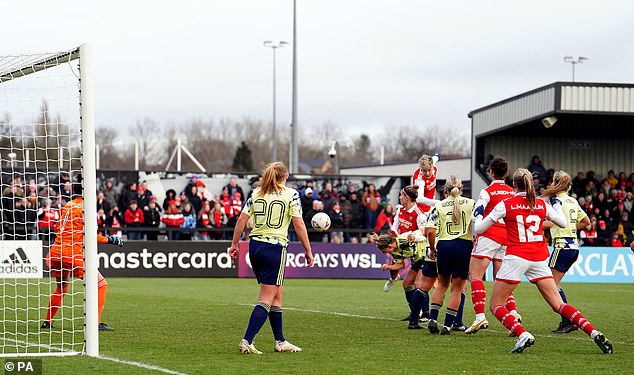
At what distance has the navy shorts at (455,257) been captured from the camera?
40.1ft

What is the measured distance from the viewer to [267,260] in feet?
32.6

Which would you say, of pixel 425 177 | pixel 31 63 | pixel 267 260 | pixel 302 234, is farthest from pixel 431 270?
pixel 31 63

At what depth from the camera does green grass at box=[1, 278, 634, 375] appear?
29.7ft

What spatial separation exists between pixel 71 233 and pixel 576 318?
6.26 m

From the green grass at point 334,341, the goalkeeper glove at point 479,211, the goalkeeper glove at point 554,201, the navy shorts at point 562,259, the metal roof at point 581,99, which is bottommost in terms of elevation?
the green grass at point 334,341

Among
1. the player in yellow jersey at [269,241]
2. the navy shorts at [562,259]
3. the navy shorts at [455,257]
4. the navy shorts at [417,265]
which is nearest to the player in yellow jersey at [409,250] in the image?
the navy shorts at [417,265]

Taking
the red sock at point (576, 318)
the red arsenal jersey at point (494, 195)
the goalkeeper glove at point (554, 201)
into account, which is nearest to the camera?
the red sock at point (576, 318)

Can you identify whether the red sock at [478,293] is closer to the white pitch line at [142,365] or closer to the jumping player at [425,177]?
the jumping player at [425,177]

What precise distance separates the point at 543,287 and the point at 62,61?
5.79 metres

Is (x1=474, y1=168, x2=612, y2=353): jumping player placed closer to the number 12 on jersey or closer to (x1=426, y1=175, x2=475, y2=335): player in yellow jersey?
the number 12 on jersey

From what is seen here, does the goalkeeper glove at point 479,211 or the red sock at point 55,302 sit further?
the red sock at point 55,302

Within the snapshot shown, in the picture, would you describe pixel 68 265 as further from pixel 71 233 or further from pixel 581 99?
pixel 581 99

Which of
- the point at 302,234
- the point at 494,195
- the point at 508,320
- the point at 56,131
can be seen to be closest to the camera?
the point at 302,234

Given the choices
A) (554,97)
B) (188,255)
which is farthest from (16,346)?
(554,97)
